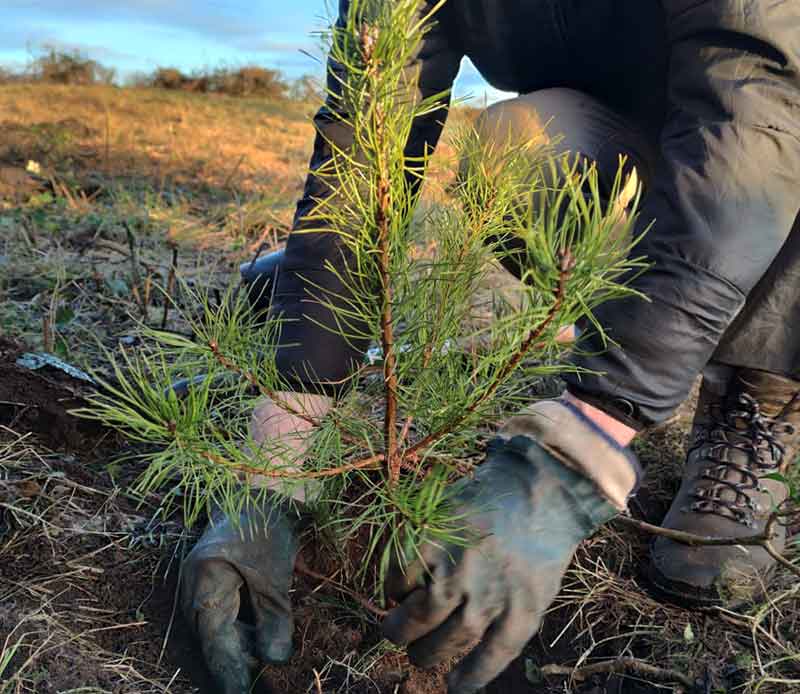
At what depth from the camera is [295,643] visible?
4.95ft

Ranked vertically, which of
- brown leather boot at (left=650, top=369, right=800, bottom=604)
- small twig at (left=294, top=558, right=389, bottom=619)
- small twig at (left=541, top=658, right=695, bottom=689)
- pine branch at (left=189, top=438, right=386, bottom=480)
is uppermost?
pine branch at (left=189, top=438, right=386, bottom=480)

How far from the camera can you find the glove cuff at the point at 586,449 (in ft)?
3.62

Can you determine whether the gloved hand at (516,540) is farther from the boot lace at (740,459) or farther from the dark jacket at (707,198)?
the boot lace at (740,459)

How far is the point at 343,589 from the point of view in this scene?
4.72 feet

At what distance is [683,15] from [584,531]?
3.05 ft

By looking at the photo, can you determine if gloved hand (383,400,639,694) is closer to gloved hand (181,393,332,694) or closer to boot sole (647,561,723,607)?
gloved hand (181,393,332,694)

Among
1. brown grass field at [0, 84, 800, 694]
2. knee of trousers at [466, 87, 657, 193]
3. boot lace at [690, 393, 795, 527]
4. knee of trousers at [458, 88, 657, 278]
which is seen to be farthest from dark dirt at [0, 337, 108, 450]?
boot lace at [690, 393, 795, 527]

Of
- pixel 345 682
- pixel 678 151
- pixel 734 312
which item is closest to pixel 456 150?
pixel 678 151

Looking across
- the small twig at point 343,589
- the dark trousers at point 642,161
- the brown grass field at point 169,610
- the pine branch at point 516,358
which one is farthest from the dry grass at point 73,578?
the dark trousers at point 642,161

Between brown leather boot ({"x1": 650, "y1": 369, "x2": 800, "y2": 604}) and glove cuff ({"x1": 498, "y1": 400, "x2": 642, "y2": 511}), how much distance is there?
1.73ft

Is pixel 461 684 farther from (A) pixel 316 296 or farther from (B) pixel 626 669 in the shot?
(A) pixel 316 296

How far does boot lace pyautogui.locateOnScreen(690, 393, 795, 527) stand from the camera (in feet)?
5.39

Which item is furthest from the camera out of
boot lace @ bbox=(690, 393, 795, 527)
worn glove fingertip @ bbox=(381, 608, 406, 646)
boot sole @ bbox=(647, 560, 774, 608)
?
boot lace @ bbox=(690, 393, 795, 527)

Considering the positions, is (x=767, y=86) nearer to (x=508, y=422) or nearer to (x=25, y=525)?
(x=508, y=422)
